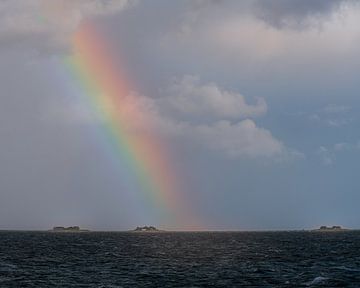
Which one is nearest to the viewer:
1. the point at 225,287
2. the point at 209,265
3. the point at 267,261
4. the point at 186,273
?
the point at 225,287

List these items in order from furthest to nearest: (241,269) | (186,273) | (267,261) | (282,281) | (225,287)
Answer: (267,261) → (241,269) → (186,273) → (282,281) → (225,287)

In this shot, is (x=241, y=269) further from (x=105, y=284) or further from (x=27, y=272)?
(x=27, y=272)

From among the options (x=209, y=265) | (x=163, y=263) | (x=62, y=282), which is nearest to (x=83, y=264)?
(x=163, y=263)

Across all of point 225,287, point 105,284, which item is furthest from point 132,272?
point 225,287

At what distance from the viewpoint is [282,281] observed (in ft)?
204

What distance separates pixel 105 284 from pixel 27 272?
15.9 meters

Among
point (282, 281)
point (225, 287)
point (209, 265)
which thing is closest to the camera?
point (225, 287)

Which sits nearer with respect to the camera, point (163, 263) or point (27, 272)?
point (27, 272)

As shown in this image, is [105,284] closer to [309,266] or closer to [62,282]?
[62,282]

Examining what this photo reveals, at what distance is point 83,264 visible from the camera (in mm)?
86938

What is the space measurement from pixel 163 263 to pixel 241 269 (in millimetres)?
16034

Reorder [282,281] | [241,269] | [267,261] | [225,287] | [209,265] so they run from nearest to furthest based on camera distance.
Result: [225,287] → [282,281] → [241,269] → [209,265] → [267,261]

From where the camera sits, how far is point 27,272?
236 ft

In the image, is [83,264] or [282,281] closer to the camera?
[282,281]
